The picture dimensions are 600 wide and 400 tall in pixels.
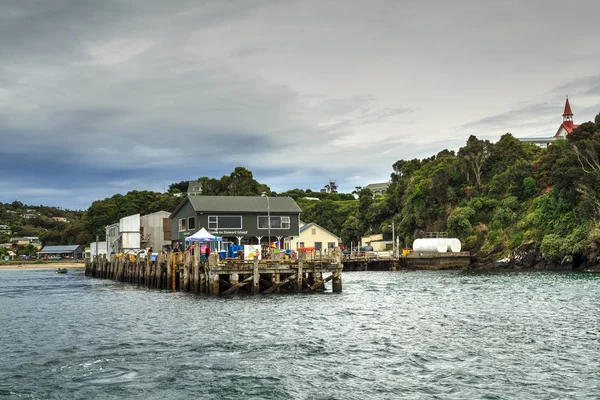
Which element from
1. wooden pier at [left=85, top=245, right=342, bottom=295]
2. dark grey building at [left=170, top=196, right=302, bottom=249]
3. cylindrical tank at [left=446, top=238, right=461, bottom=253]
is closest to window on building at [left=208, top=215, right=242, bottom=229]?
dark grey building at [left=170, top=196, right=302, bottom=249]

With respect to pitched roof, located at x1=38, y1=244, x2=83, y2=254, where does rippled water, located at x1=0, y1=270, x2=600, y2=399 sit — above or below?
below

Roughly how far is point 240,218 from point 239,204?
2.03 m

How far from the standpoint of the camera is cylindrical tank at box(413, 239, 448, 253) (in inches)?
3794

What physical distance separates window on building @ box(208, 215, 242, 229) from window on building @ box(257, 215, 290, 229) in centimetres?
255

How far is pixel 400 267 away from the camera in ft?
321

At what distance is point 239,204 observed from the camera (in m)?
73.1

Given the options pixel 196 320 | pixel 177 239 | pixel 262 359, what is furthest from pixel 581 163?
pixel 262 359

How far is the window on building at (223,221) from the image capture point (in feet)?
234

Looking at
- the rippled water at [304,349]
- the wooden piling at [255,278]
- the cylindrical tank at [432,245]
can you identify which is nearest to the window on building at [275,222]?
the wooden piling at [255,278]

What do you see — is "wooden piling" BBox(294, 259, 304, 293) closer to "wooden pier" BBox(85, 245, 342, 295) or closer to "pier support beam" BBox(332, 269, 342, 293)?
"wooden pier" BBox(85, 245, 342, 295)

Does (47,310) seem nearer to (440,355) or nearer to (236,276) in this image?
(236,276)

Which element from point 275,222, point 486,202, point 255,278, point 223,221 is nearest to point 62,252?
point 223,221

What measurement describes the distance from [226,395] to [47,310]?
82.1 ft

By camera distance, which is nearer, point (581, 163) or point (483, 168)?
point (581, 163)
